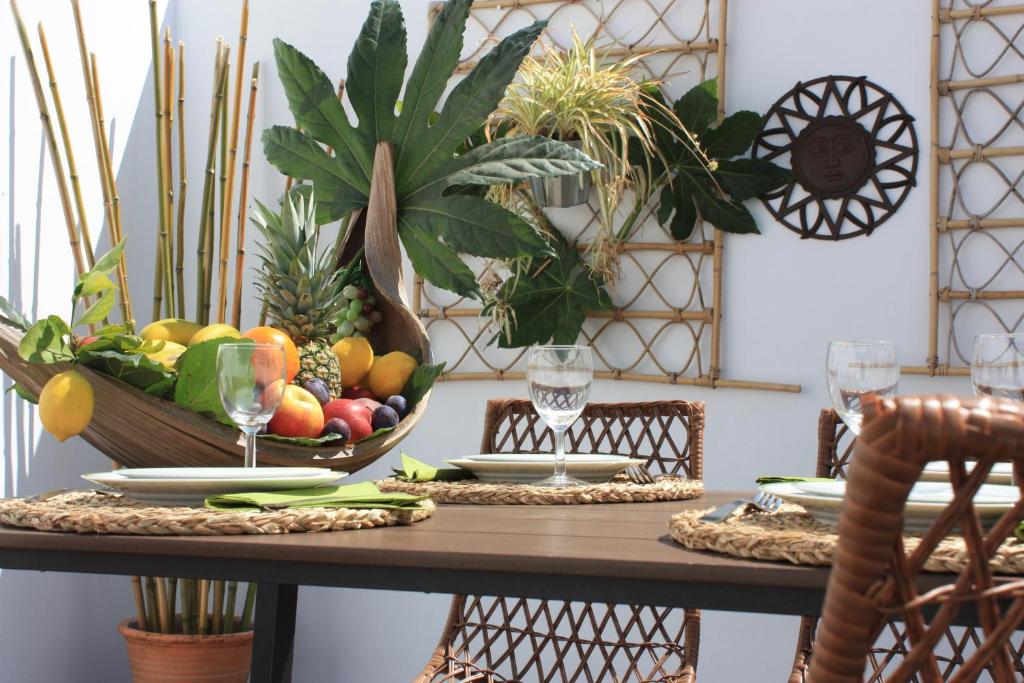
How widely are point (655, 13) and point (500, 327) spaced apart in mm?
809

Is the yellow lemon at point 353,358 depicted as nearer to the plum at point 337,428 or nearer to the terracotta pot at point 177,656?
the plum at point 337,428

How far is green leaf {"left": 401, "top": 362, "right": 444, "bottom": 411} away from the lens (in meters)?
1.31

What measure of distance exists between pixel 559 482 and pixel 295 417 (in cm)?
30

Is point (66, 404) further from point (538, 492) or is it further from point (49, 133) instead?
point (49, 133)

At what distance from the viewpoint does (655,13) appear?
256cm

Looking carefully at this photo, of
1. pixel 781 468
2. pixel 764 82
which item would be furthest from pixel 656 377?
pixel 764 82

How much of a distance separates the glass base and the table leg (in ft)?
1.00

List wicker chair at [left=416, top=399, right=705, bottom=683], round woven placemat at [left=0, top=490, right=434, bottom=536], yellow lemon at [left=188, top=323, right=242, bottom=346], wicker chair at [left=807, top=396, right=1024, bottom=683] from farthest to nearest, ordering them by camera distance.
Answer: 1. wicker chair at [left=416, top=399, right=705, bottom=683]
2. yellow lemon at [left=188, top=323, right=242, bottom=346]
3. round woven placemat at [left=0, top=490, right=434, bottom=536]
4. wicker chair at [left=807, top=396, right=1024, bottom=683]

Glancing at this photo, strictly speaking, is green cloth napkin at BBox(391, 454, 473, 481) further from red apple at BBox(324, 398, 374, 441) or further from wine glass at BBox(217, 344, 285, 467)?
wine glass at BBox(217, 344, 285, 467)

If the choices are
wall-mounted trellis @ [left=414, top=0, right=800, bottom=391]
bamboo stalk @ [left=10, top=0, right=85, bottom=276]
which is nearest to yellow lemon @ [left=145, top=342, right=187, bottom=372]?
bamboo stalk @ [left=10, top=0, right=85, bottom=276]

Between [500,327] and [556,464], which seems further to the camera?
[500,327]

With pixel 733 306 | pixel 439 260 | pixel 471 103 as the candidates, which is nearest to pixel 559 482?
pixel 439 260

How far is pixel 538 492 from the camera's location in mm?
1140

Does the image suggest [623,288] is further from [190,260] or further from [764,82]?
[190,260]
